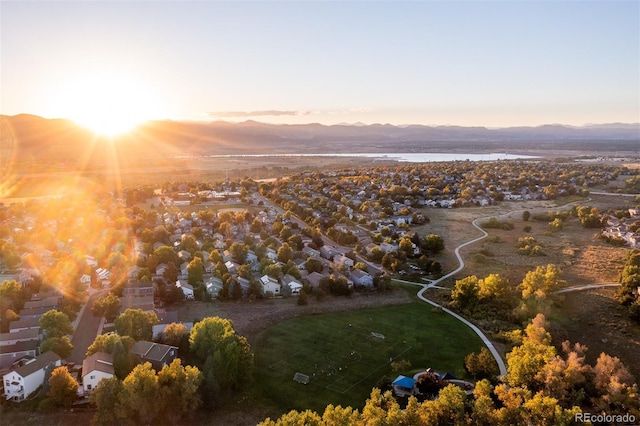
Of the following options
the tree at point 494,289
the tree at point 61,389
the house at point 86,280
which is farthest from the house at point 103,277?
the tree at point 494,289

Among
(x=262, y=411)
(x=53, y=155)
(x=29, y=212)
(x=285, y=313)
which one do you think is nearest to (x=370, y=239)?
(x=285, y=313)

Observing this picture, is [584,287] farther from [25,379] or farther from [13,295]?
[13,295]

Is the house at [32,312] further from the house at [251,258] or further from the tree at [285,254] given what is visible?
the tree at [285,254]

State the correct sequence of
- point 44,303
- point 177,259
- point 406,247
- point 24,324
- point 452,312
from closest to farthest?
point 24,324
point 44,303
point 452,312
point 177,259
point 406,247

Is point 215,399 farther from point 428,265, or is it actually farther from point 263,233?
point 263,233

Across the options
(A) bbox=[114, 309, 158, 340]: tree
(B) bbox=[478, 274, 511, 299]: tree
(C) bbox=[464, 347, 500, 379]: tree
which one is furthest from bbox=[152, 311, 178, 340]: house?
(B) bbox=[478, 274, 511, 299]: tree

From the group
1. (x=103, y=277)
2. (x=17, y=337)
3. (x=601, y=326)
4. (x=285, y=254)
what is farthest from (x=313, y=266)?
(x=17, y=337)
